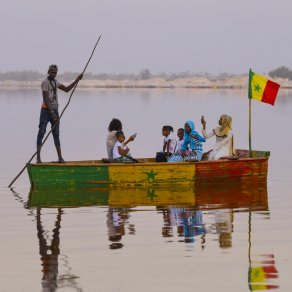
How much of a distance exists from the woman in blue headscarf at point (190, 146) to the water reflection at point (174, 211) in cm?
61

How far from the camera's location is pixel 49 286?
1053 centimetres

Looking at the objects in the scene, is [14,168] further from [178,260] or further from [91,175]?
[178,260]

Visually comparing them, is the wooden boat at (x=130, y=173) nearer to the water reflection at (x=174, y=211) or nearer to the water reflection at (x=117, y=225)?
the water reflection at (x=174, y=211)

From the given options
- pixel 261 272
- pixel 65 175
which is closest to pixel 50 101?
pixel 65 175

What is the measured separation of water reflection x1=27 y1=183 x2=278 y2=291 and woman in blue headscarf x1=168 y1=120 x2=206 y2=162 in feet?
2.01

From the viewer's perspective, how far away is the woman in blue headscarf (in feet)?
62.4

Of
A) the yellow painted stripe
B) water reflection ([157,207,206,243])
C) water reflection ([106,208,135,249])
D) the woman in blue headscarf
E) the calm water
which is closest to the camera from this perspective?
the calm water

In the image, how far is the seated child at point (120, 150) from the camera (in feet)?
60.6

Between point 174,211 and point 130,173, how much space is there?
266 cm

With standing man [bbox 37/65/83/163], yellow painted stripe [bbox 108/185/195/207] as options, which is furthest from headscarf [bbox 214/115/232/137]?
standing man [bbox 37/65/83/163]

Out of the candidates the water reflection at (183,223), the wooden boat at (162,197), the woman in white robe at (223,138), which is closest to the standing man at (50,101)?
the wooden boat at (162,197)

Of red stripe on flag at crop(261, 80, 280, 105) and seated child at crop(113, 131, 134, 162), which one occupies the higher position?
red stripe on flag at crop(261, 80, 280, 105)

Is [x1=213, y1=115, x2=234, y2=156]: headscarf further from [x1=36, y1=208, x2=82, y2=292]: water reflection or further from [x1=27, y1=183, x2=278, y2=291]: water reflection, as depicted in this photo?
[x1=36, y1=208, x2=82, y2=292]: water reflection

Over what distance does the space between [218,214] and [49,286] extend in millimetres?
5420
